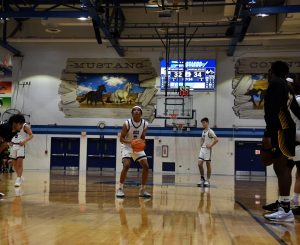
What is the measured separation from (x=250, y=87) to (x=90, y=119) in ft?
29.5

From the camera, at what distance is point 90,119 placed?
25.1m

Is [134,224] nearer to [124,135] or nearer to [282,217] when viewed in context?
[282,217]

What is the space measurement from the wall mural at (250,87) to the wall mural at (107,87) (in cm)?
452

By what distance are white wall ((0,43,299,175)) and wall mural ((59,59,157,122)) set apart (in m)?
0.38

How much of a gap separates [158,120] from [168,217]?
18791mm

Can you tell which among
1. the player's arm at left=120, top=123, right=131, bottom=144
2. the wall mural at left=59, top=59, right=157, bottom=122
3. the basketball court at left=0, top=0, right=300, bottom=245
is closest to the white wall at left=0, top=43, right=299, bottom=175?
the basketball court at left=0, top=0, right=300, bottom=245

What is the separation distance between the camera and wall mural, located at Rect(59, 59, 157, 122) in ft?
81.1

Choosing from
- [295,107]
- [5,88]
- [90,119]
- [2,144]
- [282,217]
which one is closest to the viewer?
[282,217]

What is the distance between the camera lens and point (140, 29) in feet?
79.3

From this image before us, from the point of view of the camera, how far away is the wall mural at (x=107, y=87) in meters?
24.7

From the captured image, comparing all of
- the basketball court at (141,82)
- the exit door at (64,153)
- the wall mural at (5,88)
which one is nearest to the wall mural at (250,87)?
the basketball court at (141,82)

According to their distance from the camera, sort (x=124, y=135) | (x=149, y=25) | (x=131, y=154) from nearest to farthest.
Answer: (x=124, y=135), (x=131, y=154), (x=149, y=25)

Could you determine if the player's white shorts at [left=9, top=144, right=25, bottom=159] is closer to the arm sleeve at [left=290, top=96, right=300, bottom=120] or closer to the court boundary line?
the court boundary line

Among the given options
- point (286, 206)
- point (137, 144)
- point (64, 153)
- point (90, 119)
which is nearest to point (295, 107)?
point (286, 206)
